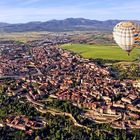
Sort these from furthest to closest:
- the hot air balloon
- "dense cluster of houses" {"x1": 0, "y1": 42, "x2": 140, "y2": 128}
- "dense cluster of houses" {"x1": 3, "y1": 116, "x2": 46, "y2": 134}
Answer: "dense cluster of houses" {"x1": 0, "y1": 42, "x2": 140, "y2": 128}, "dense cluster of houses" {"x1": 3, "y1": 116, "x2": 46, "y2": 134}, the hot air balloon

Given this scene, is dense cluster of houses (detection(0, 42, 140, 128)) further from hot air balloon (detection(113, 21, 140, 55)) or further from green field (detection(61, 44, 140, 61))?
Answer: green field (detection(61, 44, 140, 61))

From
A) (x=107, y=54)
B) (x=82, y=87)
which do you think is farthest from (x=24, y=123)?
(x=107, y=54)

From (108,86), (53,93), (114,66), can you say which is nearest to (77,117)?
(53,93)

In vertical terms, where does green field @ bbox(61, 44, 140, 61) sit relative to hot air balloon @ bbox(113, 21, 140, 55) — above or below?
below

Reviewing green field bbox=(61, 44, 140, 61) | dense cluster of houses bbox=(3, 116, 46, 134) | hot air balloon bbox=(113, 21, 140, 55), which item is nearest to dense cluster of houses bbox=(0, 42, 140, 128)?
dense cluster of houses bbox=(3, 116, 46, 134)

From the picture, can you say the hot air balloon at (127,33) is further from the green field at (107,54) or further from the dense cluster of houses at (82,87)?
the green field at (107,54)

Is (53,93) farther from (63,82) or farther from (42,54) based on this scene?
(42,54)
